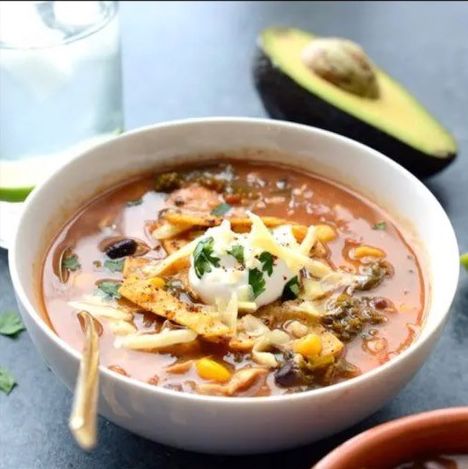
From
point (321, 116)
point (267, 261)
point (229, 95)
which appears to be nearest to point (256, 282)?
point (267, 261)

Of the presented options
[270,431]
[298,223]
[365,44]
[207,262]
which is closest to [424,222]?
[298,223]

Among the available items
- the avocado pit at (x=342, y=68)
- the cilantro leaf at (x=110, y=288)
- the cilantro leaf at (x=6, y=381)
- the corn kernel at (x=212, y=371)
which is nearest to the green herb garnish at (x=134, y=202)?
the cilantro leaf at (x=110, y=288)

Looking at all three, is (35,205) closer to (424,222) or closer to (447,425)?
(424,222)

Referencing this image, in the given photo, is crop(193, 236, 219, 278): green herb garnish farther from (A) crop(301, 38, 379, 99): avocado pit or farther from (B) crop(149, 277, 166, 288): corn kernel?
(A) crop(301, 38, 379, 99): avocado pit

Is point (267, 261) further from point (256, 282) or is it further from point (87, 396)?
point (87, 396)

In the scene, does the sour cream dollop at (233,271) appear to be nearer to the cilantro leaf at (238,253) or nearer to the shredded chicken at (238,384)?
the cilantro leaf at (238,253)

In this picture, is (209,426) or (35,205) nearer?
(209,426)

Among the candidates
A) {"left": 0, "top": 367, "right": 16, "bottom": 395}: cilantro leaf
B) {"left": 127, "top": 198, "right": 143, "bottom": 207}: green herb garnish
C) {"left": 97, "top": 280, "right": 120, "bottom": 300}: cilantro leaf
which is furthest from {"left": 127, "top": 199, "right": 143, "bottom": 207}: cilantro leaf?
{"left": 0, "top": 367, "right": 16, "bottom": 395}: cilantro leaf
